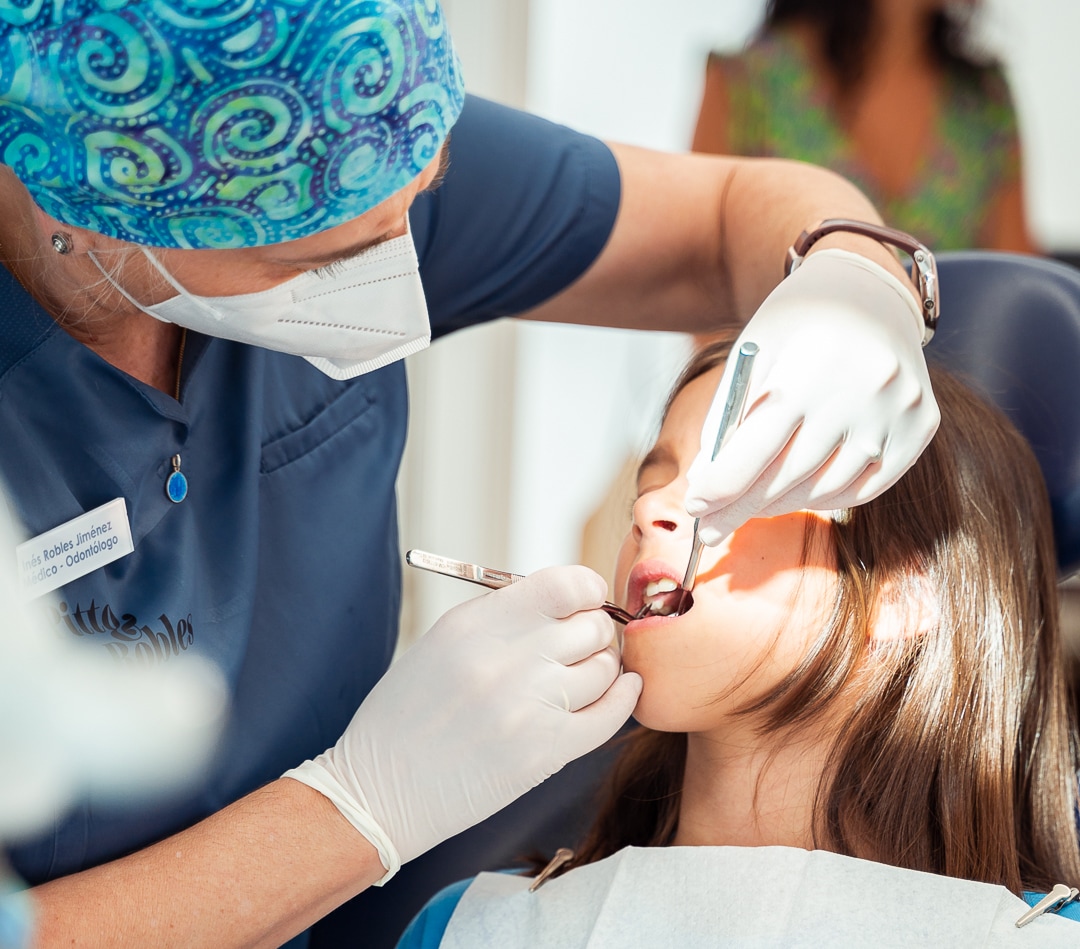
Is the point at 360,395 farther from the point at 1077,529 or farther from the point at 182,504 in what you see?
the point at 1077,529

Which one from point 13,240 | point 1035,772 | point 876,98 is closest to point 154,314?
point 13,240

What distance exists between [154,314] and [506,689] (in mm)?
476

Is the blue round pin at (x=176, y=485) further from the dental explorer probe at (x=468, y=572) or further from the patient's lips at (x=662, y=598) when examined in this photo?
the patient's lips at (x=662, y=598)

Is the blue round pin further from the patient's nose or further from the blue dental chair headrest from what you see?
the blue dental chair headrest

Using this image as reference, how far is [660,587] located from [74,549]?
579mm

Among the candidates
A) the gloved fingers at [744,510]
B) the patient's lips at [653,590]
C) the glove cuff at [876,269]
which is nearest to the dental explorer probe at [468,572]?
the patient's lips at [653,590]

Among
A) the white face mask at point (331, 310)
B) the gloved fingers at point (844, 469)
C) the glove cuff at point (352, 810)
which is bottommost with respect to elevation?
the glove cuff at point (352, 810)

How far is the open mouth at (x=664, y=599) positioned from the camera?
1127 mm

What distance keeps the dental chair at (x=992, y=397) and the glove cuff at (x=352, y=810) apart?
38cm

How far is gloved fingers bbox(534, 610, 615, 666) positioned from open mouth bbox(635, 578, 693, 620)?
79 millimetres

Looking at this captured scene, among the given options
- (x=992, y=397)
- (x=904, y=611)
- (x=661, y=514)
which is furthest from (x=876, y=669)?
(x=992, y=397)

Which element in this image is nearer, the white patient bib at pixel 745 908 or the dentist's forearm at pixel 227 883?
the dentist's forearm at pixel 227 883

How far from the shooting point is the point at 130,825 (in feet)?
3.24

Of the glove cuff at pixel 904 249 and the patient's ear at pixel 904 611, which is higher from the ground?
the glove cuff at pixel 904 249
